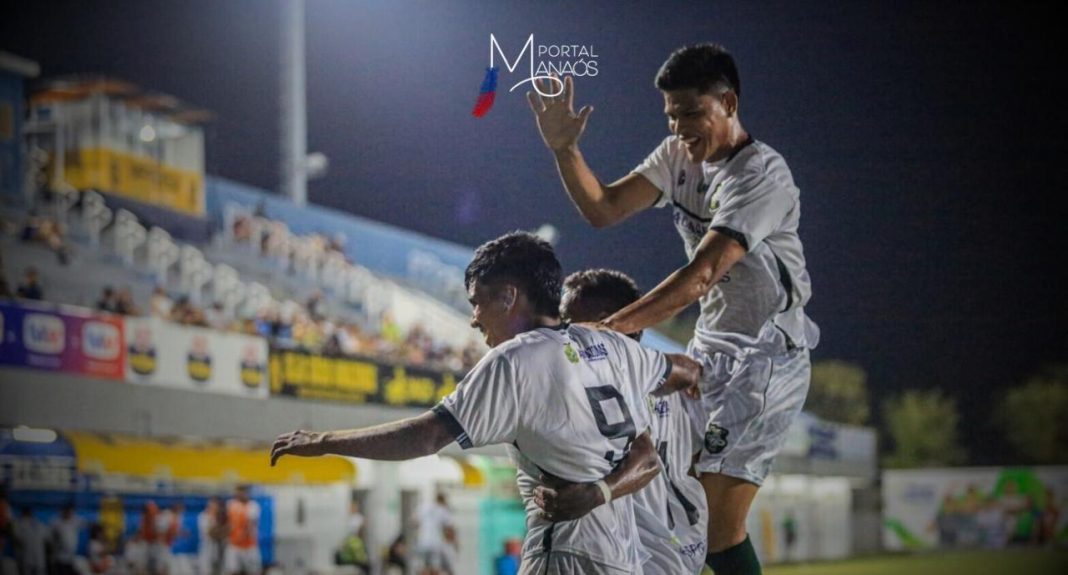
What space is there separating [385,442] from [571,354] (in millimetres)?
500

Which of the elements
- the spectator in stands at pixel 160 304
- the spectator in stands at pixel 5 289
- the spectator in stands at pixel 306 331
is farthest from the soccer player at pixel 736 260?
the spectator in stands at pixel 306 331

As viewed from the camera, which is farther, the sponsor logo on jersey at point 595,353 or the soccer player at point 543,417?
the sponsor logo on jersey at point 595,353

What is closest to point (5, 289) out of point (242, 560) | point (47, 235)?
point (47, 235)

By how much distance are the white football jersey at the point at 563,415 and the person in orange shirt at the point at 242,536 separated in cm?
862

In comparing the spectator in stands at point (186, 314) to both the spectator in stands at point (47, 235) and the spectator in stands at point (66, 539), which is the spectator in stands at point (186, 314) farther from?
the spectator in stands at point (66, 539)

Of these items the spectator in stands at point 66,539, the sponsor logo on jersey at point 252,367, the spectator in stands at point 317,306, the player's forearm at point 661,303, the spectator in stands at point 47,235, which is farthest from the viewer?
the spectator in stands at point 317,306

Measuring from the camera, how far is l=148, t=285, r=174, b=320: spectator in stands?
1358 cm

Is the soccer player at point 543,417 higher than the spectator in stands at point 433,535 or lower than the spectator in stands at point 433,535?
higher

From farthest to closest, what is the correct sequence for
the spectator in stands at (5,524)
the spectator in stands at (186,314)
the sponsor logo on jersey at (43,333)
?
the spectator in stands at (186,314), the sponsor logo on jersey at (43,333), the spectator in stands at (5,524)

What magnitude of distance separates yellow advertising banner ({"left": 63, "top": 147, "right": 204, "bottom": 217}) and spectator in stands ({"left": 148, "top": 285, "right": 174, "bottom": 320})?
3840 millimetres

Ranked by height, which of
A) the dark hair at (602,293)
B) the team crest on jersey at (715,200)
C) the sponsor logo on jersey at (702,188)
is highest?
the sponsor logo on jersey at (702,188)

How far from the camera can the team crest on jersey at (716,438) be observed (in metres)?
3.94

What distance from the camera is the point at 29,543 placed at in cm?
1015

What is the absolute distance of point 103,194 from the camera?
15883 mm
